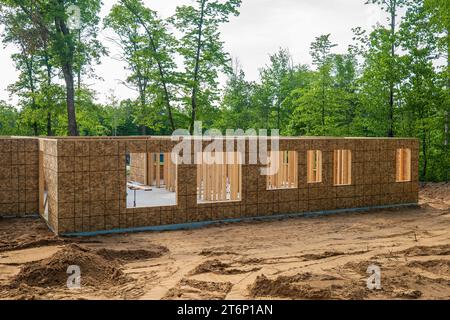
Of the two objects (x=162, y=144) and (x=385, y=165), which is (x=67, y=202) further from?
(x=385, y=165)

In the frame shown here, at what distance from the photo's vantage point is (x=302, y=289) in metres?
7.08

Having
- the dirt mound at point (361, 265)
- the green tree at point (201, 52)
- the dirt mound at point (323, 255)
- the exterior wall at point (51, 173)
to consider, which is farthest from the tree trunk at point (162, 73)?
the dirt mound at point (361, 265)

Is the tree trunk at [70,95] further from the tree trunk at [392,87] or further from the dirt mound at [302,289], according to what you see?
the dirt mound at [302,289]

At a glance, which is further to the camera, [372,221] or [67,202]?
[372,221]

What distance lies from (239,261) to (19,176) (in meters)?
7.63

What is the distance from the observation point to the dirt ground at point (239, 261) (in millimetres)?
7141

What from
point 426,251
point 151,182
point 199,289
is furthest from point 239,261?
point 151,182

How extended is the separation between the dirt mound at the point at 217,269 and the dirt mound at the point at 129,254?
1327 mm

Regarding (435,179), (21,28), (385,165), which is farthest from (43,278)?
(435,179)

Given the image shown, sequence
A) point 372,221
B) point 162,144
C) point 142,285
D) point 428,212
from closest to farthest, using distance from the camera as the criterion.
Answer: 1. point 142,285
2. point 162,144
3. point 372,221
4. point 428,212

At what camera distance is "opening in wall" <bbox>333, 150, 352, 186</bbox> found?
49.4 feet

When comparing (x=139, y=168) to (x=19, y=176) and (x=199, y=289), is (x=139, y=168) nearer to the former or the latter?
(x=19, y=176)

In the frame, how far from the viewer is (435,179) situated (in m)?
22.6

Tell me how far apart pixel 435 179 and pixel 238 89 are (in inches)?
567
